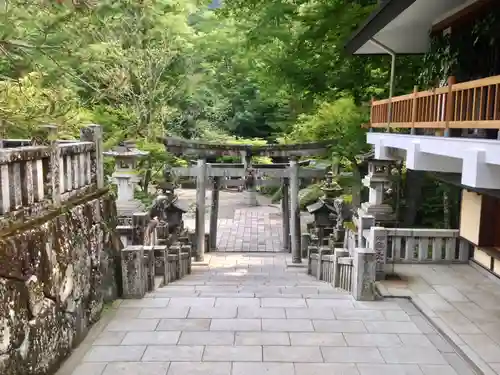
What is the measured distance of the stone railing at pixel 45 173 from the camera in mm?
5025

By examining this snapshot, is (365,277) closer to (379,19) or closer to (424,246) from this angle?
(424,246)

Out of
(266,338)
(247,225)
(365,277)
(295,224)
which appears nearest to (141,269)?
(266,338)

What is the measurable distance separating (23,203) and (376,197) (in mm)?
8273

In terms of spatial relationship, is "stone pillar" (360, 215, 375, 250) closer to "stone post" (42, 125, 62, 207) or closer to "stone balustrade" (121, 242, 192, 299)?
"stone balustrade" (121, 242, 192, 299)

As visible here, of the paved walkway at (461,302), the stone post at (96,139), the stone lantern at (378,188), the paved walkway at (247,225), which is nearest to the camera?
the paved walkway at (461,302)

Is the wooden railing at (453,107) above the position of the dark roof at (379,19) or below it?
below

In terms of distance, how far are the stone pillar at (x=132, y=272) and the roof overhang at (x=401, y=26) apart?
20.0 ft

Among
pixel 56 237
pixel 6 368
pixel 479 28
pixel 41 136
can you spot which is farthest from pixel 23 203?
pixel 479 28

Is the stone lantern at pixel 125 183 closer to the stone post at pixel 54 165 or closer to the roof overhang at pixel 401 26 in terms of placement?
the stone post at pixel 54 165

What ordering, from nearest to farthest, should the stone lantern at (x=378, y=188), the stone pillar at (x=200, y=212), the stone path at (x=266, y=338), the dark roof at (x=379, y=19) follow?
the stone path at (x=266, y=338)
the dark roof at (x=379, y=19)
the stone lantern at (x=378, y=188)
the stone pillar at (x=200, y=212)

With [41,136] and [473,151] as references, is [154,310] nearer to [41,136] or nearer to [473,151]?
[41,136]

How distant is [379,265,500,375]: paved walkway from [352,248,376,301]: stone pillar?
0.42 m

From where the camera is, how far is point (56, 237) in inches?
243

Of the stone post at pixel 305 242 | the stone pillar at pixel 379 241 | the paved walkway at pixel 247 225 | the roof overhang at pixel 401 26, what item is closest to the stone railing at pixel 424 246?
the stone pillar at pixel 379 241
